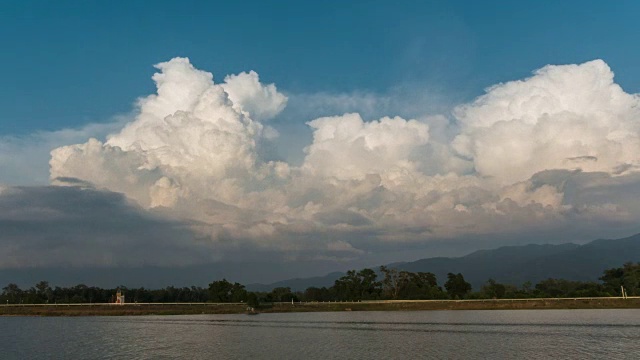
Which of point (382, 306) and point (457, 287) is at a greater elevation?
point (457, 287)

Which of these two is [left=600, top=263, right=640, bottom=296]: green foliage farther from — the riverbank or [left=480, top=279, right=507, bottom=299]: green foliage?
[left=480, top=279, right=507, bottom=299]: green foliage

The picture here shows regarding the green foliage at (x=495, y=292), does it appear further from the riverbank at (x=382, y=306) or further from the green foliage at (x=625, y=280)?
the green foliage at (x=625, y=280)

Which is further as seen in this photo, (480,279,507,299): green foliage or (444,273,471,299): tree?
(444,273,471,299): tree

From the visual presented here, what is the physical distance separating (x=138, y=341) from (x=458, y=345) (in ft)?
162

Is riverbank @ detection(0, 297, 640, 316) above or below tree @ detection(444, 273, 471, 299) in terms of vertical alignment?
below

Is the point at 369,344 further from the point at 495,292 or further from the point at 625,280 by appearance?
the point at 625,280

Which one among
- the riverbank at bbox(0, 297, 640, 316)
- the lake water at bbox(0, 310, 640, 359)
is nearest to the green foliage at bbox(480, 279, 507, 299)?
the riverbank at bbox(0, 297, 640, 316)

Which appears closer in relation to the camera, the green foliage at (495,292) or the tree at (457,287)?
the green foliage at (495,292)

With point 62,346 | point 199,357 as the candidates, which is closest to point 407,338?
point 199,357

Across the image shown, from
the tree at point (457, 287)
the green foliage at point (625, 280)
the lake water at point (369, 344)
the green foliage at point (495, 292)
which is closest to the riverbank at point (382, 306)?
the green foliage at point (495, 292)

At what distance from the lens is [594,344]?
61219 millimetres

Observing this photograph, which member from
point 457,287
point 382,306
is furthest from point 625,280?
point 382,306

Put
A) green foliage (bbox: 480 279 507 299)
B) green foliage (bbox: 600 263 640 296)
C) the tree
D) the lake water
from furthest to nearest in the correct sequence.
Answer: the tree → green foliage (bbox: 480 279 507 299) → green foliage (bbox: 600 263 640 296) → the lake water

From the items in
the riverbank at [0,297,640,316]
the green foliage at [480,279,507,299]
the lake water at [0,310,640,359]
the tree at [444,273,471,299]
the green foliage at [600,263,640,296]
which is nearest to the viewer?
the lake water at [0,310,640,359]
